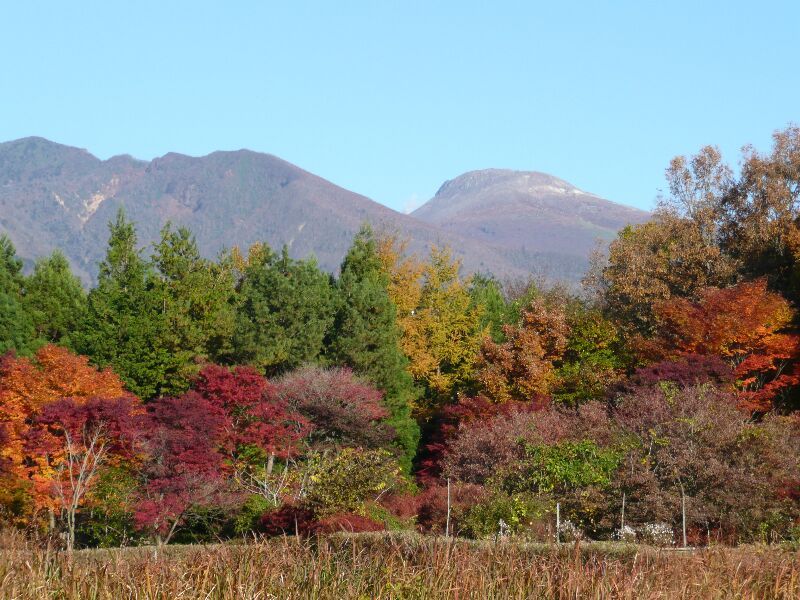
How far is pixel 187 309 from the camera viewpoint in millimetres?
34594

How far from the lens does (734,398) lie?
87.1ft

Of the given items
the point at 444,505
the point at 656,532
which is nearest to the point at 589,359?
the point at 444,505

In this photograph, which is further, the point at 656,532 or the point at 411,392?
the point at 411,392

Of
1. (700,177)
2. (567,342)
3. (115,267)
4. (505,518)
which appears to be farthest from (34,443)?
(700,177)

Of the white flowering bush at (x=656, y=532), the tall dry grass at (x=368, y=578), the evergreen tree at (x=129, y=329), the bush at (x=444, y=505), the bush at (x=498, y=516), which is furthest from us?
the evergreen tree at (x=129, y=329)

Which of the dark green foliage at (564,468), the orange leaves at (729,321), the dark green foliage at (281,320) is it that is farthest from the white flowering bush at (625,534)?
the dark green foliage at (281,320)

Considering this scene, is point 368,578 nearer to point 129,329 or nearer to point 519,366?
point 519,366

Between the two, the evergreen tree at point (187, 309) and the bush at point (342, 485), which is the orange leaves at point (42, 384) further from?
the bush at point (342, 485)

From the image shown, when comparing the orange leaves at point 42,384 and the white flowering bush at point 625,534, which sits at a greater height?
the orange leaves at point 42,384

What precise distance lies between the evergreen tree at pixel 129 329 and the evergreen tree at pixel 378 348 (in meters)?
6.11

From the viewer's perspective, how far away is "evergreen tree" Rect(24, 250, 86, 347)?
35844 mm

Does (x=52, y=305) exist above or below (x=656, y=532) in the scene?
above

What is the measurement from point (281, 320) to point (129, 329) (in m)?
5.26

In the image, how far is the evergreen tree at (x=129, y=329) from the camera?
3231 cm
